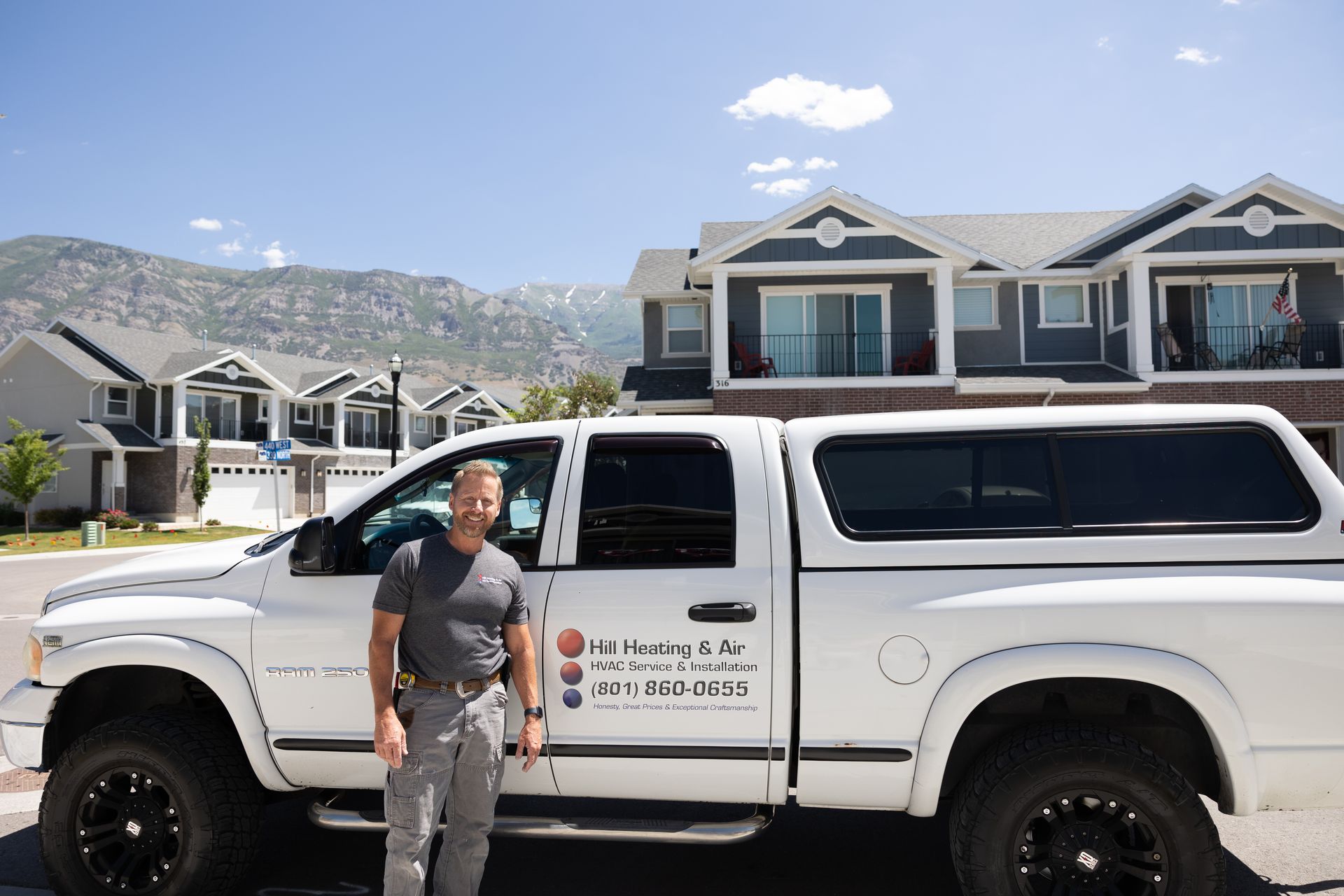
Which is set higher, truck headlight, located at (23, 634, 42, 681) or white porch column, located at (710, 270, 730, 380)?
white porch column, located at (710, 270, 730, 380)

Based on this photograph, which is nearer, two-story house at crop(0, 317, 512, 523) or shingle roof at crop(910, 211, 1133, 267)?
shingle roof at crop(910, 211, 1133, 267)

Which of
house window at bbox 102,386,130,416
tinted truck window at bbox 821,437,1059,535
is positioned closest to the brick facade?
tinted truck window at bbox 821,437,1059,535

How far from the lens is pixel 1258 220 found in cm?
1983

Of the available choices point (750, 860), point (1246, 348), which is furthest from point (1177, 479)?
point (1246, 348)

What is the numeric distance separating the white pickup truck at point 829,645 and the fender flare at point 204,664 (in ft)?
0.04

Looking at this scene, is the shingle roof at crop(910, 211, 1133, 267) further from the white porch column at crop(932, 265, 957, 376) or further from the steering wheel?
the steering wheel

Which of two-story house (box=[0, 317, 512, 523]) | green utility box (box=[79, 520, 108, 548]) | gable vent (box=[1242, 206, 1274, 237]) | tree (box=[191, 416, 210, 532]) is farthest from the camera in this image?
two-story house (box=[0, 317, 512, 523])

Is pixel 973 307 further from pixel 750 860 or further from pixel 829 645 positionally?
pixel 829 645

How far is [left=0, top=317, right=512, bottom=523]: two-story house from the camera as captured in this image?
3584cm

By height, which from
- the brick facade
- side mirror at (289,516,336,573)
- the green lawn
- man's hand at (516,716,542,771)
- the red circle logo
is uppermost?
the brick facade

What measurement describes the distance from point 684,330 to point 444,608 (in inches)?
792

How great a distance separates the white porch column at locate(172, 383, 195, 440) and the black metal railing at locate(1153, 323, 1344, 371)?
3566cm

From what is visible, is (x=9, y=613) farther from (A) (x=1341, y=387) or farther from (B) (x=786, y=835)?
(A) (x=1341, y=387)

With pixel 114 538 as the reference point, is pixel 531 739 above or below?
above
